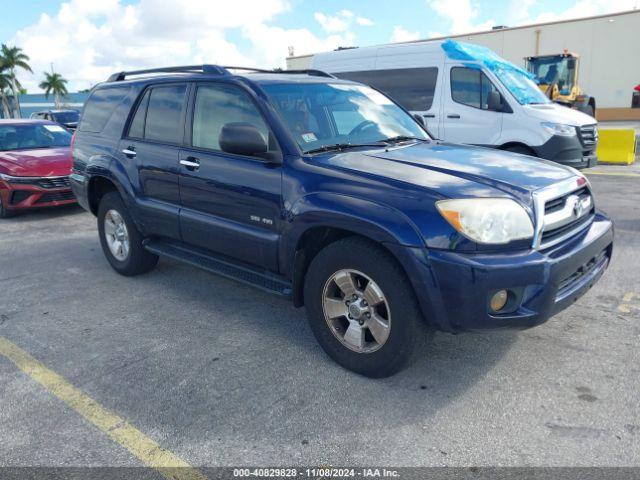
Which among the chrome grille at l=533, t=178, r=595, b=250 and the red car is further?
the red car

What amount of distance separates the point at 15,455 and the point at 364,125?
2970 millimetres

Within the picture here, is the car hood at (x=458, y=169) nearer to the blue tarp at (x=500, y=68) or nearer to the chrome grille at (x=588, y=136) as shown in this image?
the blue tarp at (x=500, y=68)

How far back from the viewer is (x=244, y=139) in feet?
11.0

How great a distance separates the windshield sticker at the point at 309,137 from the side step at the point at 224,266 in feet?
3.07

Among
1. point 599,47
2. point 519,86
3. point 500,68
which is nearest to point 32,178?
point 500,68

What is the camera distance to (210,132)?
13.0ft

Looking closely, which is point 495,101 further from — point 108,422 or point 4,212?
point 4,212

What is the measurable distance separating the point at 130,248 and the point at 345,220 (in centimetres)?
273

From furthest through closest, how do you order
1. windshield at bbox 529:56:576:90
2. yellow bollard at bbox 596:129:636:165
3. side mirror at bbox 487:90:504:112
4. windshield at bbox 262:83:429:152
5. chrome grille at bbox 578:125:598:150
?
1. windshield at bbox 529:56:576:90
2. yellow bollard at bbox 596:129:636:165
3. chrome grille at bbox 578:125:598:150
4. side mirror at bbox 487:90:504:112
5. windshield at bbox 262:83:429:152

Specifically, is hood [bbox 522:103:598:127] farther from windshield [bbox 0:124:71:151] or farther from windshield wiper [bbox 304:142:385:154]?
windshield [bbox 0:124:71:151]

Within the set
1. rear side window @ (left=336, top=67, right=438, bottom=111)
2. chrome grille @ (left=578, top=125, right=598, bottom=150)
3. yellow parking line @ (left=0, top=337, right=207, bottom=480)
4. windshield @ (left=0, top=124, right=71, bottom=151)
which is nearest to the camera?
yellow parking line @ (left=0, top=337, right=207, bottom=480)

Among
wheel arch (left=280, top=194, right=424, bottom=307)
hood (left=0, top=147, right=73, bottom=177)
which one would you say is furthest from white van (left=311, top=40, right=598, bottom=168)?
wheel arch (left=280, top=194, right=424, bottom=307)

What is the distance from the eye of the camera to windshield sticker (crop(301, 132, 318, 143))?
139 inches

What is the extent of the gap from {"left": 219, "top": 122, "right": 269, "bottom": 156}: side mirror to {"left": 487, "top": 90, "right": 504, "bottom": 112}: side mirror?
602 centimetres
